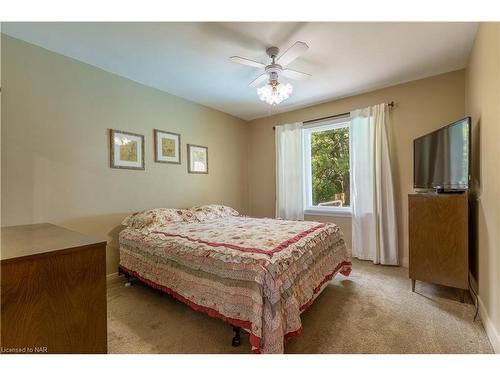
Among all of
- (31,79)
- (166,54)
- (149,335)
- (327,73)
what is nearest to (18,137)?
(31,79)

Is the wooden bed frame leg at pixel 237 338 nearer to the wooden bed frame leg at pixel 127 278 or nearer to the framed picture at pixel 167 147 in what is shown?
the wooden bed frame leg at pixel 127 278

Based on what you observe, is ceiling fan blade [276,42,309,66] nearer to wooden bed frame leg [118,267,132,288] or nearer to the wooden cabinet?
the wooden cabinet

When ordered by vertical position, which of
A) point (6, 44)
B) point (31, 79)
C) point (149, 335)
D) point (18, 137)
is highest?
→ point (6, 44)

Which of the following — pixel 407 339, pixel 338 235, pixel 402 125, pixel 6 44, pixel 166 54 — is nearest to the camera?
pixel 407 339

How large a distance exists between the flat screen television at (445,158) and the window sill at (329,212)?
1.11 metres

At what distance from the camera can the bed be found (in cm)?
140

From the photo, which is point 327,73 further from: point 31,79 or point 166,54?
point 31,79

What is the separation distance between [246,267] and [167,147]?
2.40 metres

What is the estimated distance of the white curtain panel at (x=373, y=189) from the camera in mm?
3059

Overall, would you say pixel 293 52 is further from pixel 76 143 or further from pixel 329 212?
pixel 329 212

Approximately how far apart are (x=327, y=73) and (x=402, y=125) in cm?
129

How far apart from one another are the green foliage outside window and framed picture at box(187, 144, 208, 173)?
1.89 meters

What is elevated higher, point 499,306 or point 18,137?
point 18,137

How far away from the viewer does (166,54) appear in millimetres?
2311
